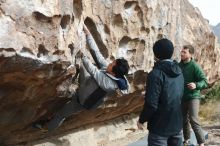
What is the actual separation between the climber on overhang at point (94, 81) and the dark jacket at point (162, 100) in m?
0.92

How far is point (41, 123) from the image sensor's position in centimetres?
659

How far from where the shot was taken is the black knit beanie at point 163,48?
190 inches

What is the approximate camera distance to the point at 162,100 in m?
4.75

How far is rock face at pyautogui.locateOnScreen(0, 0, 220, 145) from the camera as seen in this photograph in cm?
491

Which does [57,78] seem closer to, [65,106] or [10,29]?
[65,106]

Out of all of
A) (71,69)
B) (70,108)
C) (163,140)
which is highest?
(71,69)

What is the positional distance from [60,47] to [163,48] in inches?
46.6

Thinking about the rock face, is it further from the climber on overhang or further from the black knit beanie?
the black knit beanie

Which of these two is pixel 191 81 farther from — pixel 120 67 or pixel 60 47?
pixel 60 47

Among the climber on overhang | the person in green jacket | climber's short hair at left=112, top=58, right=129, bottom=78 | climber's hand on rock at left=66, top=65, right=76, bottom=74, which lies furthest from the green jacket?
climber's hand on rock at left=66, top=65, right=76, bottom=74

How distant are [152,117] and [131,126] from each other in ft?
15.7

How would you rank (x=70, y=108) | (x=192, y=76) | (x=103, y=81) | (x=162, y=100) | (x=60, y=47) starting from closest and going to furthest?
(x=162, y=100) → (x=60, y=47) → (x=103, y=81) → (x=70, y=108) → (x=192, y=76)

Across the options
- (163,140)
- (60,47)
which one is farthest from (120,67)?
(163,140)

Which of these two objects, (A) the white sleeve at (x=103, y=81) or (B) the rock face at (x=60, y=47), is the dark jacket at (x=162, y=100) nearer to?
(A) the white sleeve at (x=103, y=81)
